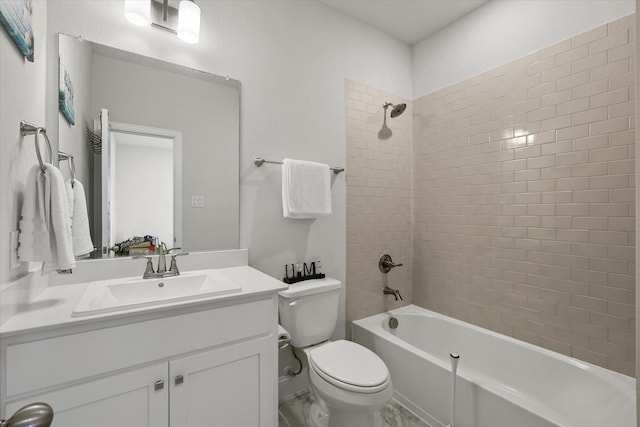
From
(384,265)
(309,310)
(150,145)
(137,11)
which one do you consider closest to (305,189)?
(309,310)

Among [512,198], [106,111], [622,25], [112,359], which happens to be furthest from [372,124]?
[112,359]

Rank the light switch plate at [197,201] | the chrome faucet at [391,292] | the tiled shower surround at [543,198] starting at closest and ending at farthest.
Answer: the tiled shower surround at [543,198] → the light switch plate at [197,201] → the chrome faucet at [391,292]

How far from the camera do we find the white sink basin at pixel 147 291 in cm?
101

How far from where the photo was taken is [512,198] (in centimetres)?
197

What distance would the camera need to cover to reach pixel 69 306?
105 centimetres

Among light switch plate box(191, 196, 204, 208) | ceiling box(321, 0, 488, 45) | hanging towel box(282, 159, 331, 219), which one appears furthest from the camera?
ceiling box(321, 0, 488, 45)

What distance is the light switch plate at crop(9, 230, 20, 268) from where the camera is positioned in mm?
932

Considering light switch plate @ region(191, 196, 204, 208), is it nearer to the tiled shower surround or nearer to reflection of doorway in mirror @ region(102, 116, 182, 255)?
reflection of doorway in mirror @ region(102, 116, 182, 255)

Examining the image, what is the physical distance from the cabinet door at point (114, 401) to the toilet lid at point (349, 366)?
2.36ft

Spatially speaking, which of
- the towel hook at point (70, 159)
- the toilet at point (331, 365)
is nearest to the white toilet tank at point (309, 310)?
the toilet at point (331, 365)

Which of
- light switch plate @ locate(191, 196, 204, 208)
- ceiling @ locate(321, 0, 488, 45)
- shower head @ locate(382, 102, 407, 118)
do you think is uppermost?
ceiling @ locate(321, 0, 488, 45)

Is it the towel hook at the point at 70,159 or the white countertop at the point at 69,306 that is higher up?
the towel hook at the point at 70,159

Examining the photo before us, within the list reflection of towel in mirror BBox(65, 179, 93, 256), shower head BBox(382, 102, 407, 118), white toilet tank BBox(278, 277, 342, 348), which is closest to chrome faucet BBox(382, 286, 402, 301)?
white toilet tank BBox(278, 277, 342, 348)

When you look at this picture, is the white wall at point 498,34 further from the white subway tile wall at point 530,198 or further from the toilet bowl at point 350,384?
the toilet bowl at point 350,384
